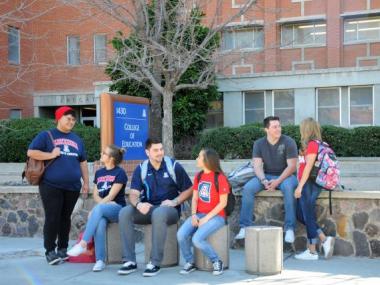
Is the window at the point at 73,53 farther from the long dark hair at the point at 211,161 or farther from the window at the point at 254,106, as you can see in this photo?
the long dark hair at the point at 211,161

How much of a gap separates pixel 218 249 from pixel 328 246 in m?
1.64

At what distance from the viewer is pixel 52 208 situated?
733 centimetres

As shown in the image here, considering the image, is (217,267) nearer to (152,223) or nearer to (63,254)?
(152,223)

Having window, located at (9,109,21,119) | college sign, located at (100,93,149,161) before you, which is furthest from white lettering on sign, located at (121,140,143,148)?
window, located at (9,109,21,119)

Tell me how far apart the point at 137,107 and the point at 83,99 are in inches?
831

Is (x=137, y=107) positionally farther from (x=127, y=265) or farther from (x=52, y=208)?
(x=127, y=265)

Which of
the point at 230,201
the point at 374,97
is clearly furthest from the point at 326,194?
the point at 374,97

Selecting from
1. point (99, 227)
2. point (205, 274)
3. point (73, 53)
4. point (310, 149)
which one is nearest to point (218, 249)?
point (205, 274)

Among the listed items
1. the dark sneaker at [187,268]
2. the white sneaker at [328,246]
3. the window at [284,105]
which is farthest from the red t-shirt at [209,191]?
the window at [284,105]

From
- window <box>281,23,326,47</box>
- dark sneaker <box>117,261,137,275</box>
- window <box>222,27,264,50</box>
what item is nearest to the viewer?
dark sneaker <box>117,261,137,275</box>

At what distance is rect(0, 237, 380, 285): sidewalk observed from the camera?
6391mm

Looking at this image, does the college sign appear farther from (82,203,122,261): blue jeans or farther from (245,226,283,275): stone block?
(245,226,283,275): stone block

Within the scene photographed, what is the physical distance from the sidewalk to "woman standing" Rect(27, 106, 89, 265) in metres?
0.39

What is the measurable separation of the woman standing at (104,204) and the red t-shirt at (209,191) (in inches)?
46.9
